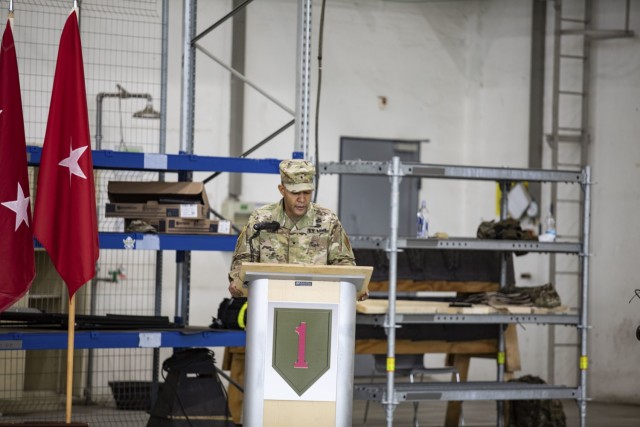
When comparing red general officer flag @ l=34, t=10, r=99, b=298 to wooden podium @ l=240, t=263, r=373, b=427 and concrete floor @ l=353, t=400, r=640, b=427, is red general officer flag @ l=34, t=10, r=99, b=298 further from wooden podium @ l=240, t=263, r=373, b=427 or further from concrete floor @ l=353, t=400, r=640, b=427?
concrete floor @ l=353, t=400, r=640, b=427

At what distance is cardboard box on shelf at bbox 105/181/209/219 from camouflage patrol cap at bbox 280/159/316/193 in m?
1.97

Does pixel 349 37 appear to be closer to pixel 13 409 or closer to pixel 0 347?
pixel 13 409

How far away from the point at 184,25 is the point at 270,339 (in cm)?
383

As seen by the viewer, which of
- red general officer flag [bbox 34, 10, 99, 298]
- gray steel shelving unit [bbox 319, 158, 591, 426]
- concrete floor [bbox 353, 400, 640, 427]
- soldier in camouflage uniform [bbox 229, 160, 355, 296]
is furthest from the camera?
concrete floor [bbox 353, 400, 640, 427]

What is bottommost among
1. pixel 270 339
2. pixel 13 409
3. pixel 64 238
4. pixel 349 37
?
pixel 13 409

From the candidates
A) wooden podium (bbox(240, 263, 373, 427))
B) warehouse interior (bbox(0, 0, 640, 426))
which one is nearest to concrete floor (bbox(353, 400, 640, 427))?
warehouse interior (bbox(0, 0, 640, 426))

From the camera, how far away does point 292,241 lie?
18.1 ft

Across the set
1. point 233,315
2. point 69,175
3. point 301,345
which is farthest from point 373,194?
point 301,345

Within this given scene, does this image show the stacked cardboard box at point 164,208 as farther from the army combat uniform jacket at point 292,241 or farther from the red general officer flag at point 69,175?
the army combat uniform jacket at point 292,241

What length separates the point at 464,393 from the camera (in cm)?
766

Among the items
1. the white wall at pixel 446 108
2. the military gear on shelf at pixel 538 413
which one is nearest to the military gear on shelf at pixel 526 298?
the military gear on shelf at pixel 538 413

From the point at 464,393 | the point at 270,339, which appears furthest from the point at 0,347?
the point at 464,393

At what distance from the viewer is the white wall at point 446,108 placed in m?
11.1

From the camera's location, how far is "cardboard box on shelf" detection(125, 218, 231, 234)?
7176mm
